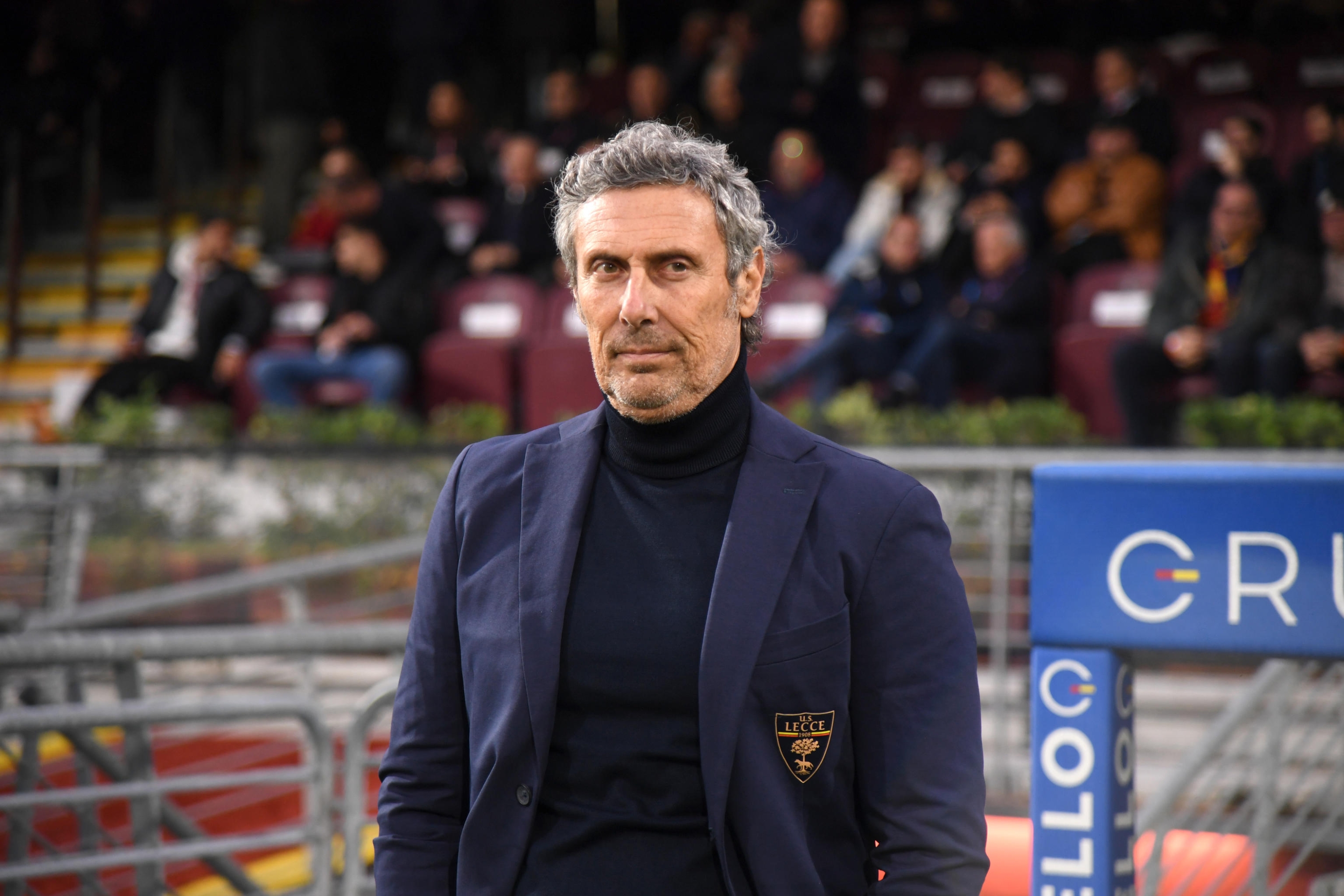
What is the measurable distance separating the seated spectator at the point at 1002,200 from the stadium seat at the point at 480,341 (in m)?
2.55

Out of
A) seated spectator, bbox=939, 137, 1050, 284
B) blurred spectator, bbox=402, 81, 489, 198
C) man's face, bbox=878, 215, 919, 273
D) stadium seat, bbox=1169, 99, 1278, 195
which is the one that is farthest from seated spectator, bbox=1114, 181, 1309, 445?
blurred spectator, bbox=402, 81, 489, 198

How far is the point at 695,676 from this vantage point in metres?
1.55

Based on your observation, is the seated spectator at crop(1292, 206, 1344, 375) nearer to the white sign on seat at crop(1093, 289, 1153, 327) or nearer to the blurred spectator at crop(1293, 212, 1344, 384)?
the blurred spectator at crop(1293, 212, 1344, 384)

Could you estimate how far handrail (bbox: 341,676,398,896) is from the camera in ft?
9.33

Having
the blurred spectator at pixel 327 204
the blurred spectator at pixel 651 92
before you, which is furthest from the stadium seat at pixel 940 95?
the blurred spectator at pixel 327 204

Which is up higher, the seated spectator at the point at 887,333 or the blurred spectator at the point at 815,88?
the blurred spectator at the point at 815,88

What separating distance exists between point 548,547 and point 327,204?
906 centimetres

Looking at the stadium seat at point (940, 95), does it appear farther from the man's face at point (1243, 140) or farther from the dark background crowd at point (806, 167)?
the man's face at point (1243, 140)

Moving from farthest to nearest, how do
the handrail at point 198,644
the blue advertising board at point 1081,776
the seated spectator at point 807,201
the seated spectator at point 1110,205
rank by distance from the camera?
1. the seated spectator at point 807,201
2. the seated spectator at point 1110,205
3. the handrail at point 198,644
4. the blue advertising board at point 1081,776

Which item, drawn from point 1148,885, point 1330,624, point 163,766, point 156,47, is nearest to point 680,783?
point 1330,624

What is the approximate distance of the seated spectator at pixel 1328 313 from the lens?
19.8ft

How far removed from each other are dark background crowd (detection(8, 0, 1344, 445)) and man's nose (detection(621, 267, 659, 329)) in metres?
3.88

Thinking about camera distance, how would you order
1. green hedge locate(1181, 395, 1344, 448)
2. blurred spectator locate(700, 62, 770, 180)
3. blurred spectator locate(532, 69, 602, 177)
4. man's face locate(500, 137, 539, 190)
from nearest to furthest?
green hedge locate(1181, 395, 1344, 448)
blurred spectator locate(700, 62, 770, 180)
man's face locate(500, 137, 539, 190)
blurred spectator locate(532, 69, 602, 177)

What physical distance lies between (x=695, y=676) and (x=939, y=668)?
0.29 meters
